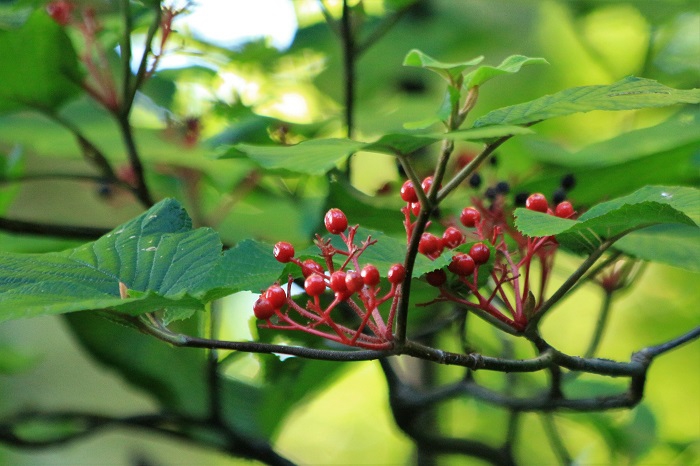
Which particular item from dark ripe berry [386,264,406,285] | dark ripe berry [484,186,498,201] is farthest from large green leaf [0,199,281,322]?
dark ripe berry [484,186,498,201]

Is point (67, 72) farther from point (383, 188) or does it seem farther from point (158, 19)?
point (383, 188)

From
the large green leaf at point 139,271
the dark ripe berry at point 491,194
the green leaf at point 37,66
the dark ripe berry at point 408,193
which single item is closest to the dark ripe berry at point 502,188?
the dark ripe berry at point 491,194

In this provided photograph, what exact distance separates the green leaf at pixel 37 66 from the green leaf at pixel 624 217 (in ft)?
2.11

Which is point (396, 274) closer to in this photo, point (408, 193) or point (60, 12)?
point (408, 193)

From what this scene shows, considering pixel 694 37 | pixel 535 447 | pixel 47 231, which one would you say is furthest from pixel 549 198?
pixel 535 447

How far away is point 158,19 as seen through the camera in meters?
0.91

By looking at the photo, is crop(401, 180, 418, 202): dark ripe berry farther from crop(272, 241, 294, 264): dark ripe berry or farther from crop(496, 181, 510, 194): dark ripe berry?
crop(496, 181, 510, 194): dark ripe berry

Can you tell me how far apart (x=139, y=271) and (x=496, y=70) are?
33 centimetres

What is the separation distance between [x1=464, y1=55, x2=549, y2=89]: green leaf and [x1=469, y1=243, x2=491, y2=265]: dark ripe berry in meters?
0.14

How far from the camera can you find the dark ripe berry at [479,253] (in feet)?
2.04

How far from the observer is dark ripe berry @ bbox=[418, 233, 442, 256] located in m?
0.64

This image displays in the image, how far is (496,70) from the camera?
515 mm

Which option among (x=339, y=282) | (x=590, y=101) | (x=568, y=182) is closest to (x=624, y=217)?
(x=590, y=101)

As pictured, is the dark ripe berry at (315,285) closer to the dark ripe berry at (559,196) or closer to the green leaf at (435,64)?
the green leaf at (435,64)
